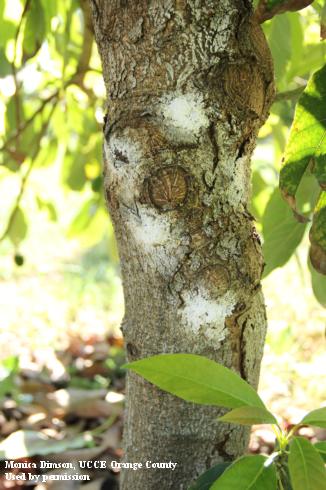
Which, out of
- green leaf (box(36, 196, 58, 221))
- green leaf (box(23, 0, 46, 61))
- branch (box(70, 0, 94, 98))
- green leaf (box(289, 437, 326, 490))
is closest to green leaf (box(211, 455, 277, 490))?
green leaf (box(289, 437, 326, 490))

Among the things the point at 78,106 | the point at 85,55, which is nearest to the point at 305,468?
the point at 85,55

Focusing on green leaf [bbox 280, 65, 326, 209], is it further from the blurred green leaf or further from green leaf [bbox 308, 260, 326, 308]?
the blurred green leaf

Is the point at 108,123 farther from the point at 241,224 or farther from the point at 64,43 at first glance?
the point at 64,43

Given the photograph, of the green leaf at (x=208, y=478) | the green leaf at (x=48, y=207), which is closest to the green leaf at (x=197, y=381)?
the green leaf at (x=208, y=478)

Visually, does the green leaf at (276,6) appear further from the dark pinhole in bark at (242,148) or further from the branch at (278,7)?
the dark pinhole in bark at (242,148)

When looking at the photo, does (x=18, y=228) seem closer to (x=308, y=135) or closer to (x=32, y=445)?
(x=32, y=445)

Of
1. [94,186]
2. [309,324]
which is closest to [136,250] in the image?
[94,186]
